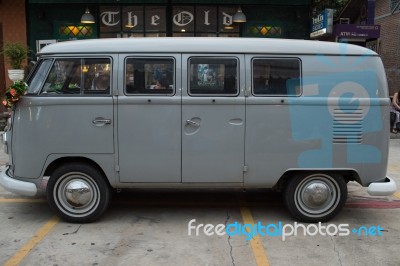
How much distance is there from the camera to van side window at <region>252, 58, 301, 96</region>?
5445 mm

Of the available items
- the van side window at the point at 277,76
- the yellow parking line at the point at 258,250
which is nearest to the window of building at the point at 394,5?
the van side window at the point at 277,76

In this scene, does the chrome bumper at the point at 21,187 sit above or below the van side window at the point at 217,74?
below

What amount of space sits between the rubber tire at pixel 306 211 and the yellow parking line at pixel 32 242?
2863mm

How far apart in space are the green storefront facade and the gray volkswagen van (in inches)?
358

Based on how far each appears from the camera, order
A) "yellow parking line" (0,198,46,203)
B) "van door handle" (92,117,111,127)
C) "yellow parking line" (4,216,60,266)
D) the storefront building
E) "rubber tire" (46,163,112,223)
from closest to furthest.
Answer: "yellow parking line" (4,216,60,266) → "van door handle" (92,117,111,127) → "rubber tire" (46,163,112,223) → "yellow parking line" (0,198,46,203) → the storefront building

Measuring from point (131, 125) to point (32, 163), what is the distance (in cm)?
127

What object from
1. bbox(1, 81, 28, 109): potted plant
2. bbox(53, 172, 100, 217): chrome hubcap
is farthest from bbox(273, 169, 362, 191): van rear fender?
bbox(1, 81, 28, 109): potted plant

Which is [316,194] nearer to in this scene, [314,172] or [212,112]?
[314,172]

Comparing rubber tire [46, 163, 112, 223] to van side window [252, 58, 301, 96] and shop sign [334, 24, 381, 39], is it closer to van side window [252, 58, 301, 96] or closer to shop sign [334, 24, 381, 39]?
van side window [252, 58, 301, 96]

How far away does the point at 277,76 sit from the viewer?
17.9 feet

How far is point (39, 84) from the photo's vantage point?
548cm

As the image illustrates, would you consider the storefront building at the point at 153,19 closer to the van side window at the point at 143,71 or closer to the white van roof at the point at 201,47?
the white van roof at the point at 201,47

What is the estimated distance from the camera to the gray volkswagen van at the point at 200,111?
17.7ft
